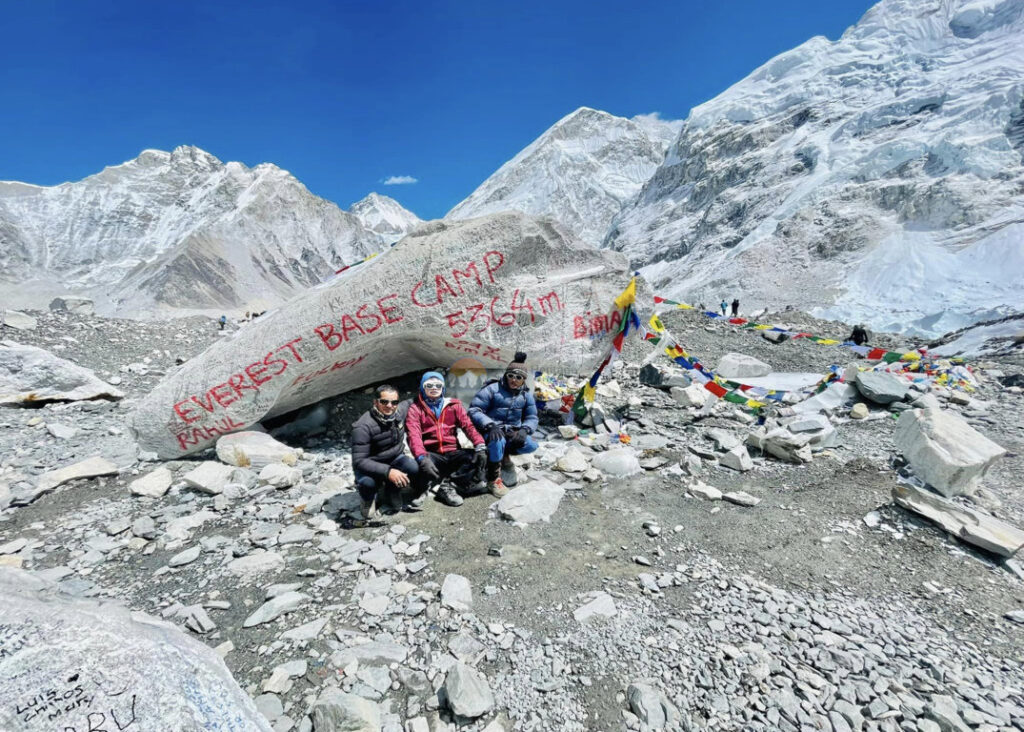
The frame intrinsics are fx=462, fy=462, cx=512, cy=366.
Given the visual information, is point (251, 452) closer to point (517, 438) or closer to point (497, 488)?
point (497, 488)

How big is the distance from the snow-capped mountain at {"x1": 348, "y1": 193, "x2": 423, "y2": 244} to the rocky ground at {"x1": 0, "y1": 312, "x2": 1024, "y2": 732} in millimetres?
180621

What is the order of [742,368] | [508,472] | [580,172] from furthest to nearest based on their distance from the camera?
[580,172] → [742,368] → [508,472]

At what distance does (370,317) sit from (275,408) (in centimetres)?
214

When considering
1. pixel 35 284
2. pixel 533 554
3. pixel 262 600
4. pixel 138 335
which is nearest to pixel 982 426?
pixel 533 554

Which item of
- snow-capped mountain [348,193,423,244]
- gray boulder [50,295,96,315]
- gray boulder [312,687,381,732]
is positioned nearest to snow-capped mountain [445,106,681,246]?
snow-capped mountain [348,193,423,244]

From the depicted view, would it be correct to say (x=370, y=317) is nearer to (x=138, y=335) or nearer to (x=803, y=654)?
(x=803, y=654)

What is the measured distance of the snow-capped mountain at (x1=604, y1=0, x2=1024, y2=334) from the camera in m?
29.9

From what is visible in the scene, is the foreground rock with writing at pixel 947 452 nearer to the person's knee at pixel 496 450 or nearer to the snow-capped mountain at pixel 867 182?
the person's knee at pixel 496 450

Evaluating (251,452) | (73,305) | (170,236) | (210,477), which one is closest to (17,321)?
(73,305)

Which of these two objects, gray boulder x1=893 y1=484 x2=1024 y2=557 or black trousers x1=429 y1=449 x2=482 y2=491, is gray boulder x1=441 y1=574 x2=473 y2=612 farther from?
gray boulder x1=893 y1=484 x2=1024 y2=557

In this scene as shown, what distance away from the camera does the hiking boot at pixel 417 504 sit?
4.66 m

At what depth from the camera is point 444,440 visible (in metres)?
4.96

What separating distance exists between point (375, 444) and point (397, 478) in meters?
0.42

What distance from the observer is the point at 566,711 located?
2.52m
